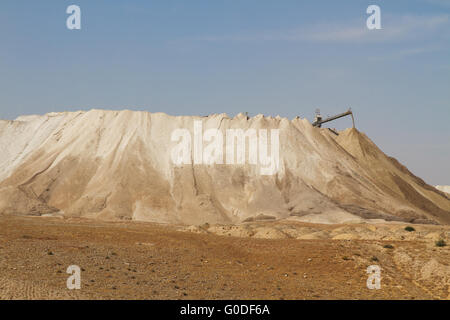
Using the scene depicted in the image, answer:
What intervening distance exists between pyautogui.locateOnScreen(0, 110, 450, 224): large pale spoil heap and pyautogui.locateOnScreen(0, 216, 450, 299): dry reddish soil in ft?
80.1

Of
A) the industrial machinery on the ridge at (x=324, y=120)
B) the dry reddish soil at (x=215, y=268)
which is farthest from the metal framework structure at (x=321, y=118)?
the dry reddish soil at (x=215, y=268)

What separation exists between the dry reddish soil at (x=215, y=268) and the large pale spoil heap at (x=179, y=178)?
2442 centimetres

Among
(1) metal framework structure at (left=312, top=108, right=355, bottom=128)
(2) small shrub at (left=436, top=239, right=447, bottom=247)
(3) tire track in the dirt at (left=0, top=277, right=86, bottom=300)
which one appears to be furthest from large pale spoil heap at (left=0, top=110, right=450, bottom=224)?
(3) tire track in the dirt at (left=0, top=277, right=86, bottom=300)

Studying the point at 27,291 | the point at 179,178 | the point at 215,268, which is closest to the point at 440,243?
the point at 215,268

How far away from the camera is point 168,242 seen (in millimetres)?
29750

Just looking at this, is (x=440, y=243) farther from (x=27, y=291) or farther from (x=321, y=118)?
(x=321, y=118)

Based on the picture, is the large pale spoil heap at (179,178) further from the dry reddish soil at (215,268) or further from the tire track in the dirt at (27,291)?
the tire track in the dirt at (27,291)

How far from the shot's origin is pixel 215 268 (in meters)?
23.3

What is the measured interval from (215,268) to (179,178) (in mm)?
36889

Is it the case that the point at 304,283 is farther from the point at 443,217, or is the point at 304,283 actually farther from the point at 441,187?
the point at 441,187

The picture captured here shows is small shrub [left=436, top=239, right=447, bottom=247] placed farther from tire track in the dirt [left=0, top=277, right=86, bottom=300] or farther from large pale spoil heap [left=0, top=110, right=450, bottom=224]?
large pale spoil heap [left=0, top=110, right=450, bottom=224]
